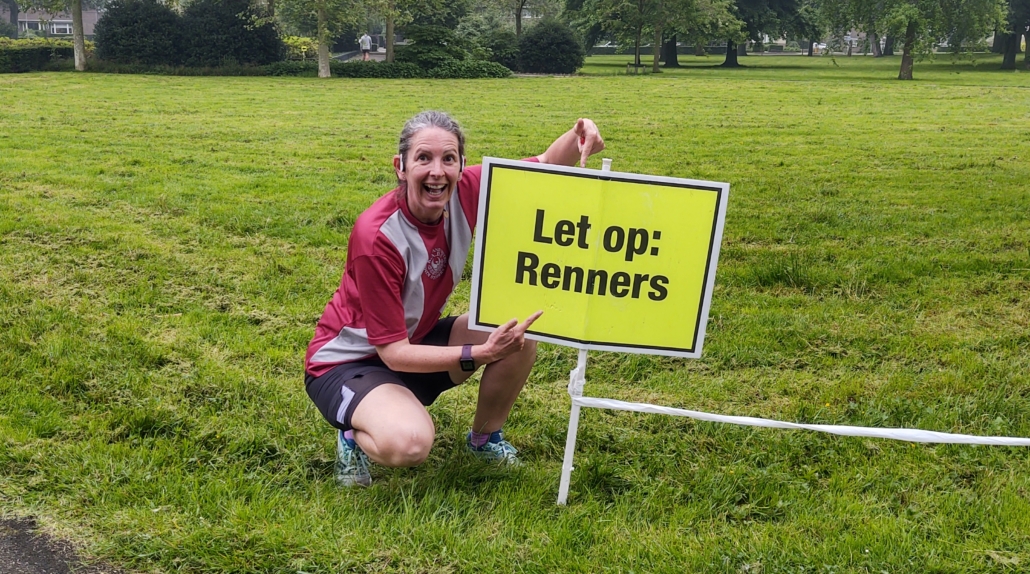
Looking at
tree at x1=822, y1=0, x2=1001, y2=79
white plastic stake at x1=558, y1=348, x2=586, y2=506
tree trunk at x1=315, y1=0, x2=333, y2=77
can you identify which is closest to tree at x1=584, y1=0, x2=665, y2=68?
tree at x1=822, y1=0, x2=1001, y2=79

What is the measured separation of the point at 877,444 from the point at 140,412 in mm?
3125

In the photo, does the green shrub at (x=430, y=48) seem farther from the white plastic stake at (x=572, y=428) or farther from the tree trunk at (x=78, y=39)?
the white plastic stake at (x=572, y=428)

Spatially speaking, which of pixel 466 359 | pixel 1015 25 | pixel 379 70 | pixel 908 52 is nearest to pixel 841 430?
pixel 466 359

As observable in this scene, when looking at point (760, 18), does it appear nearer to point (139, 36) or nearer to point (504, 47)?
point (504, 47)

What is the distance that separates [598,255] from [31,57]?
33132 millimetres

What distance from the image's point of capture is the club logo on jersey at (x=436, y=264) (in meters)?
3.17

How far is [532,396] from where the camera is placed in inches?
167

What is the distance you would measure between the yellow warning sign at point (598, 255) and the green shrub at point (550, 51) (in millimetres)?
34178

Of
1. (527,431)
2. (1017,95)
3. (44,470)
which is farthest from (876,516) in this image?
(1017,95)

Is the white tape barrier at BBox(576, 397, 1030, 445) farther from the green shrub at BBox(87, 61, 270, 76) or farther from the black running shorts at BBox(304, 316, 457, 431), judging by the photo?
the green shrub at BBox(87, 61, 270, 76)

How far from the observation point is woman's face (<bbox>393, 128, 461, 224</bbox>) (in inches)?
118

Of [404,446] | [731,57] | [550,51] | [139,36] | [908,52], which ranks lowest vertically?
[404,446]

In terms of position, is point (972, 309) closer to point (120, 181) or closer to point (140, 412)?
point (140, 412)

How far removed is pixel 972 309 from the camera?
5.32 metres
